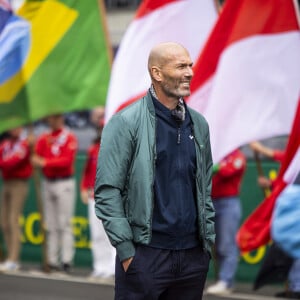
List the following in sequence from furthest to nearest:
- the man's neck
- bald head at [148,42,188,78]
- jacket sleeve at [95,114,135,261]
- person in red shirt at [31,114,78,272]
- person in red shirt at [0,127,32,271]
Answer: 1. person in red shirt at [0,127,32,271]
2. person in red shirt at [31,114,78,272]
3. the man's neck
4. bald head at [148,42,188,78]
5. jacket sleeve at [95,114,135,261]

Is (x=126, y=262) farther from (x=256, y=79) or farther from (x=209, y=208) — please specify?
(x=256, y=79)

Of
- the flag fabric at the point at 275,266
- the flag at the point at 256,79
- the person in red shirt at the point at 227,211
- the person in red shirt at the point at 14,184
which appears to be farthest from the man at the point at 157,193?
the person in red shirt at the point at 14,184

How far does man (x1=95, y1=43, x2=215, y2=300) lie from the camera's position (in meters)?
5.26

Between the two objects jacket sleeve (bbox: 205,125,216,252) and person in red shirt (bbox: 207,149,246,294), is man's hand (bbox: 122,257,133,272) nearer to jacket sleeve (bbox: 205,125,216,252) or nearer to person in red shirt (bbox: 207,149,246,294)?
jacket sleeve (bbox: 205,125,216,252)

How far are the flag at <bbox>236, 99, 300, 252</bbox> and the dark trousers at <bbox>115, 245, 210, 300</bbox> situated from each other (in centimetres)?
324

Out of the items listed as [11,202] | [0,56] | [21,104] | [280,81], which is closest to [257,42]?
[280,81]

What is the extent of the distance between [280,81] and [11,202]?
4313mm

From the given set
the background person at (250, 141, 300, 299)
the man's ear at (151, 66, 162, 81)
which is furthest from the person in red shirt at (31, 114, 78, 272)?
the man's ear at (151, 66, 162, 81)

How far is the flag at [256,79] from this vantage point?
9648mm

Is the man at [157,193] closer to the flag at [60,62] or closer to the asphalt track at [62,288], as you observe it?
the asphalt track at [62,288]

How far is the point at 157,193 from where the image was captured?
17.4 ft

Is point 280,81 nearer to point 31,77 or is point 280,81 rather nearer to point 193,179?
point 31,77

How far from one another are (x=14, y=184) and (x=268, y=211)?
4729 millimetres

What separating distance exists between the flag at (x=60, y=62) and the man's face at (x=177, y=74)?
6310mm
